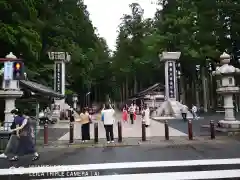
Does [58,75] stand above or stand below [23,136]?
above

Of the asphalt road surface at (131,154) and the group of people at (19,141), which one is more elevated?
the group of people at (19,141)

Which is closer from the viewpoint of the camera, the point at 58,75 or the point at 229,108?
the point at 229,108

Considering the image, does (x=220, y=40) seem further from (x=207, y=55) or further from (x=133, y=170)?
(x=133, y=170)

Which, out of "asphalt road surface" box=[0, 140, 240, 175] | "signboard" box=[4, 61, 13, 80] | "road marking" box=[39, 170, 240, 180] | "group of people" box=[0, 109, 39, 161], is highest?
"signboard" box=[4, 61, 13, 80]

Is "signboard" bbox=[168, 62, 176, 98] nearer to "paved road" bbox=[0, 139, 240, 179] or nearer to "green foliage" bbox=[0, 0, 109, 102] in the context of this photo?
"green foliage" bbox=[0, 0, 109, 102]

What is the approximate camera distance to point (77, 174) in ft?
22.6

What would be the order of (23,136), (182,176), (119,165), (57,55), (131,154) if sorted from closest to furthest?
(182,176) → (119,165) → (23,136) → (131,154) → (57,55)

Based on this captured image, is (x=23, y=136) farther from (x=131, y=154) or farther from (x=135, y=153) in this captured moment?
(x=135, y=153)

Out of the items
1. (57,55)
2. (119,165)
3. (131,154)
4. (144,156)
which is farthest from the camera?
(57,55)

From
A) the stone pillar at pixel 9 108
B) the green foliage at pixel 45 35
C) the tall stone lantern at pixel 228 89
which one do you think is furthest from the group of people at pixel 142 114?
the green foliage at pixel 45 35

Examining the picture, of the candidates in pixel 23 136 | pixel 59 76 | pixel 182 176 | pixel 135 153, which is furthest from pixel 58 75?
pixel 182 176

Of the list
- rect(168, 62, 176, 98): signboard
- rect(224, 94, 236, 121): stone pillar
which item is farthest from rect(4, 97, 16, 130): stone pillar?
rect(168, 62, 176, 98): signboard

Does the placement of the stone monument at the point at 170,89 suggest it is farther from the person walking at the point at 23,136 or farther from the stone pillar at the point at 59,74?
the person walking at the point at 23,136

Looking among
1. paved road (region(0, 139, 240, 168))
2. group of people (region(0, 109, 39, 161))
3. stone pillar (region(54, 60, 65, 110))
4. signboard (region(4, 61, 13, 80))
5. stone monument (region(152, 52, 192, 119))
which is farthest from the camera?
stone pillar (region(54, 60, 65, 110))
